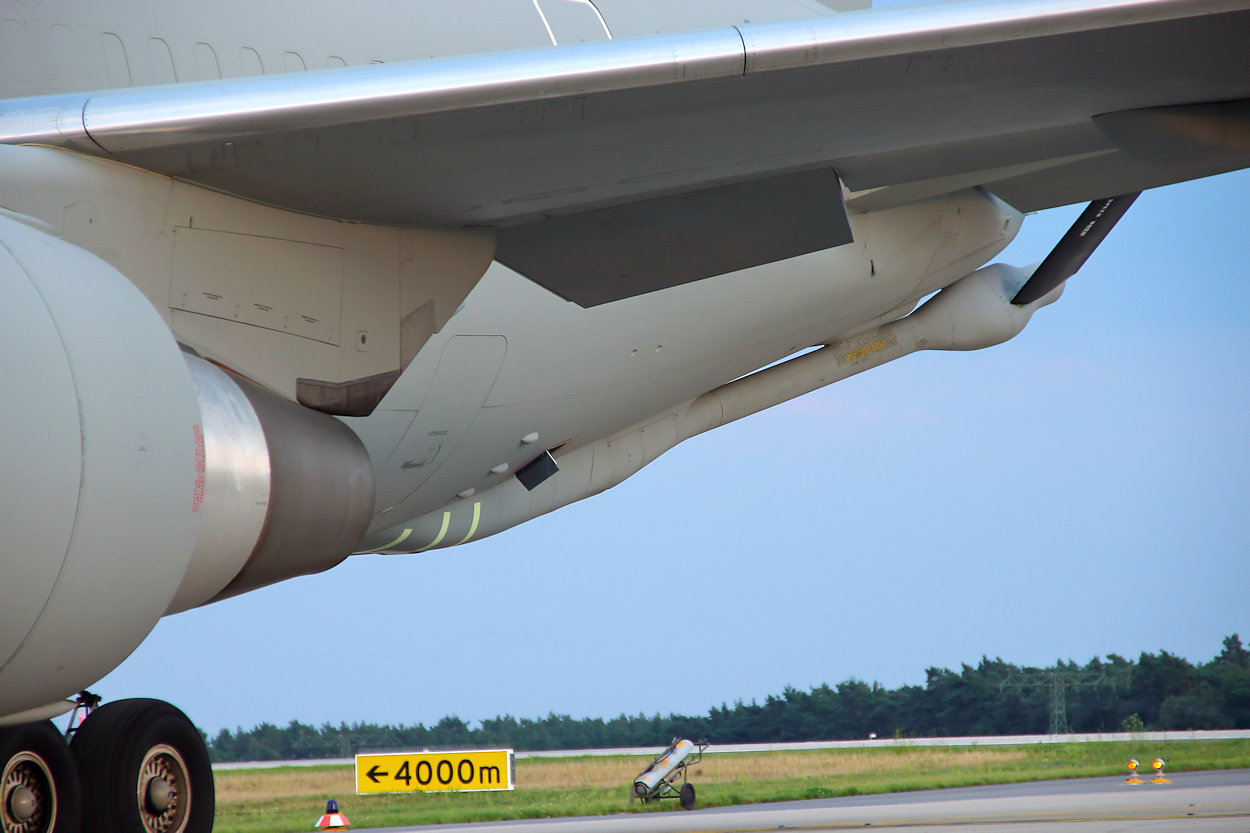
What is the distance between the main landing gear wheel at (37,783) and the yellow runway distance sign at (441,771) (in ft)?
29.3

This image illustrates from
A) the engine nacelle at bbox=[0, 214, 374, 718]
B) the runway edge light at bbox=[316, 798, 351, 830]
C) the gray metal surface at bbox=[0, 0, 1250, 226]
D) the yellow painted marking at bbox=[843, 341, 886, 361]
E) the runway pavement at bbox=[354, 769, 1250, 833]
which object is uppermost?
the yellow painted marking at bbox=[843, 341, 886, 361]

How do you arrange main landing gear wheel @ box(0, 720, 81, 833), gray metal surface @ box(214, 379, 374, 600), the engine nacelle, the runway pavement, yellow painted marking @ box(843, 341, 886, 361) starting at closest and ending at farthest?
1. the engine nacelle
2. gray metal surface @ box(214, 379, 374, 600)
3. main landing gear wheel @ box(0, 720, 81, 833)
4. yellow painted marking @ box(843, 341, 886, 361)
5. the runway pavement

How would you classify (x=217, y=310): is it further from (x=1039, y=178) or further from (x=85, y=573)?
(x=1039, y=178)

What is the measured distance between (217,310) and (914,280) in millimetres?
5890

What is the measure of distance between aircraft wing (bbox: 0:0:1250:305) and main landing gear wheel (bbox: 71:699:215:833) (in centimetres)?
446

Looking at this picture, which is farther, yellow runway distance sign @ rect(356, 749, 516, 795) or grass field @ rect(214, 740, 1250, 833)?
grass field @ rect(214, 740, 1250, 833)

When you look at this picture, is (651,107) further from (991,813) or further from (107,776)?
(991,813)

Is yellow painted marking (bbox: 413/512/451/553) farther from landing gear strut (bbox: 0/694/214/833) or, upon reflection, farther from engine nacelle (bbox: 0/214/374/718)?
engine nacelle (bbox: 0/214/374/718)

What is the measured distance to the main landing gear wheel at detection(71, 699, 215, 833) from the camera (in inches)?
274

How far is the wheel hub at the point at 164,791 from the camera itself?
277 inches

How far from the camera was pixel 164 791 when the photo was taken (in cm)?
713

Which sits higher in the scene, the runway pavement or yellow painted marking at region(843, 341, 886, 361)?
yellow painted marking at region(843, 341, 886, 361)

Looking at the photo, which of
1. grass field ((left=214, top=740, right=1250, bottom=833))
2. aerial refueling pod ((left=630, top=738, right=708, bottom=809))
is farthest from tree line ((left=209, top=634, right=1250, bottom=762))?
aerial refueling pod ((left=630, top=738, right=708, bottom=809))

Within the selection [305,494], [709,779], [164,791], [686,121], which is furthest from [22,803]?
[709,779]
